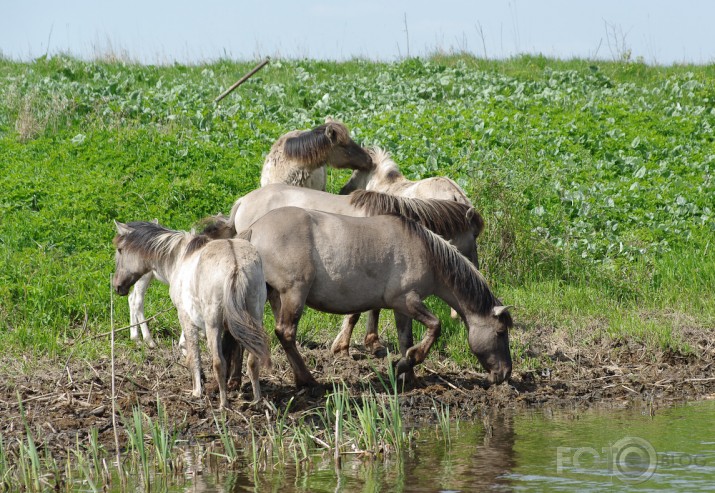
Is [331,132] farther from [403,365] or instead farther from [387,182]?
[403,365]

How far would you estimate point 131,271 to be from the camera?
8859 millimetres

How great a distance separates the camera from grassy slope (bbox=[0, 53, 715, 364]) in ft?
36.1

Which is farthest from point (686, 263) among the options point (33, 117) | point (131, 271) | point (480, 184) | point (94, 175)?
point (33, 117)

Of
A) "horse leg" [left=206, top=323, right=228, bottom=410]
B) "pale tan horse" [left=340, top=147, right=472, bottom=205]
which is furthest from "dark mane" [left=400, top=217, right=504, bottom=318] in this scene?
"horse leg" [left=206, top=323, right=228, bottom=410]

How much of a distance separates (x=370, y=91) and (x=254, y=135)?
394 cm

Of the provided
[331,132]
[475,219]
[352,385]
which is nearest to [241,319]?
[352,385]

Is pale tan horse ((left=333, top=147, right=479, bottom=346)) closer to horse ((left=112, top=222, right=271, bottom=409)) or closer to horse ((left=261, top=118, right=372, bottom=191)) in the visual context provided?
horse ((left=261, top=118, right=372, bottom=191))

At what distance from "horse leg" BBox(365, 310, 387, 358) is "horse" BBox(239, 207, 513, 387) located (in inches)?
31.9

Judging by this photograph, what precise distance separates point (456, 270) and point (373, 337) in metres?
1.46

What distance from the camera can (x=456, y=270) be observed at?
8836 mm

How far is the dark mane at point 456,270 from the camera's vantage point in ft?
28.9

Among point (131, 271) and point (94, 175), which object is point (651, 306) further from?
point (94, 175)

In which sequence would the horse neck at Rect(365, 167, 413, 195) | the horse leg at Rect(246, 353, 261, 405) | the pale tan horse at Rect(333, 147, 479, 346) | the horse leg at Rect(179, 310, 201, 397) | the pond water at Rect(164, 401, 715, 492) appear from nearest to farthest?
1. the pond water at Rect(164, 401, 715, 492)
2. the horse leg at Rect(246, 353, 261, 405)
3. the horse leg at Rect(179, 310, 201, 397)
4. the pale tan horse at Rect(333, 147, 479, 346)
5. the horse neck at Rect(365, 167, 413, 195)

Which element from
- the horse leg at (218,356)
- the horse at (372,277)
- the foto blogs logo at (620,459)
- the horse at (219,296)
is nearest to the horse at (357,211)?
the horse at (372,277)
